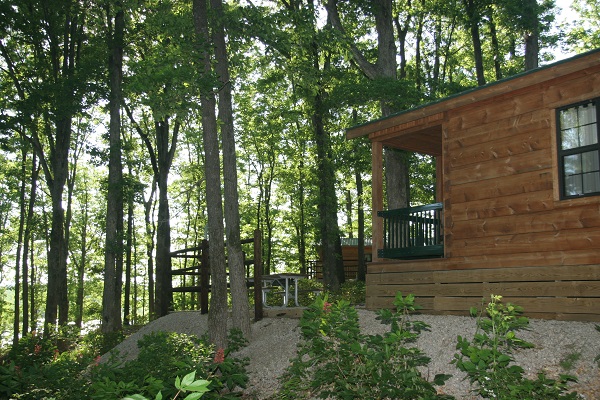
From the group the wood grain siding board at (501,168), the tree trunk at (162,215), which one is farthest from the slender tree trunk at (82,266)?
the wood grain siding board at (501,168)

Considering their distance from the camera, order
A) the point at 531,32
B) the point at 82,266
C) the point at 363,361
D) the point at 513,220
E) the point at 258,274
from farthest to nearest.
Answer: the point at 82,266 → the point at 531,32 → the point at 258,274 → the point at 513,220 → the point at 363,361

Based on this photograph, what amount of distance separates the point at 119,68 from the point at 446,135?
42.1ft

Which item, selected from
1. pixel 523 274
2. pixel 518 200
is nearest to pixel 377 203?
pixel 518 200

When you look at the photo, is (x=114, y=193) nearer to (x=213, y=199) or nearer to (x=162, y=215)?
(x=162, y=215)

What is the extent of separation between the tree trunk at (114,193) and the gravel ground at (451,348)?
7637 millimetres

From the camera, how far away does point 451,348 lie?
8328mm

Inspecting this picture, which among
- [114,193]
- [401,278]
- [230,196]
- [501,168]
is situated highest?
[114,193]

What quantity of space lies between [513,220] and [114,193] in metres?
12.9

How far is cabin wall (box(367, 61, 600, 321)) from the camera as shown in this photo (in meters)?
8.85

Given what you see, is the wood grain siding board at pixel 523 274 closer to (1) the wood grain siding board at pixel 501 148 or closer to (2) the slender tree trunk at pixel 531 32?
(1) the wood grain siding board at pixel 501 148

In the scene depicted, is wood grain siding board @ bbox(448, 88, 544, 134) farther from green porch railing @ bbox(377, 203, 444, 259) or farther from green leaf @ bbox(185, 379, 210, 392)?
green leaf @ bbox(185, 379, 210, 392)

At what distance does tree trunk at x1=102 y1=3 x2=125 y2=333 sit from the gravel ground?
764cm

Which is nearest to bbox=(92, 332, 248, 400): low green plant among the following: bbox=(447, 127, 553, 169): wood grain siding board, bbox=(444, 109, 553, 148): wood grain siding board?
bbox=(447, 127, 553, 169): wood grain siding board

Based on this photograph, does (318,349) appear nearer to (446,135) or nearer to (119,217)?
(446,135)
